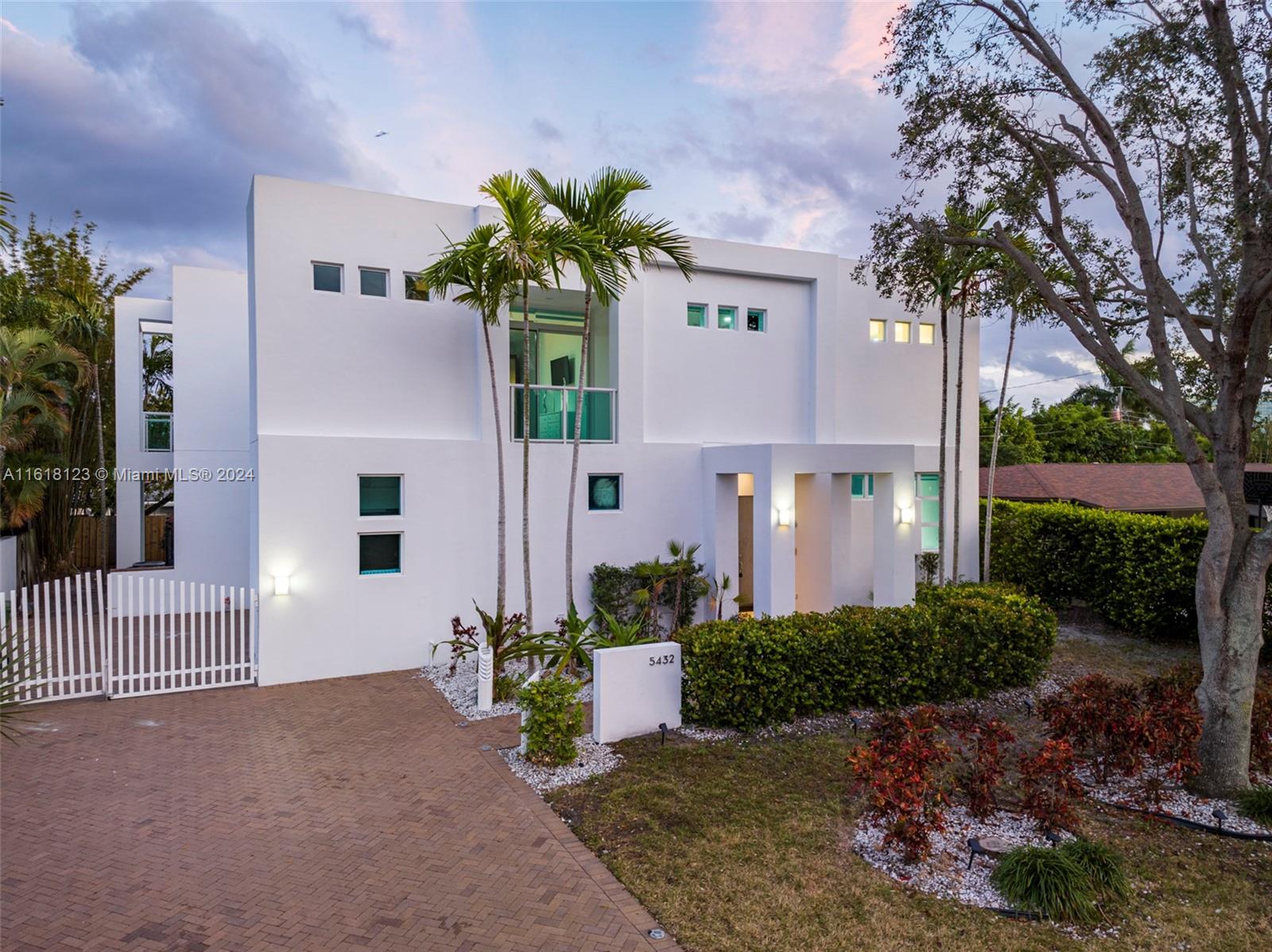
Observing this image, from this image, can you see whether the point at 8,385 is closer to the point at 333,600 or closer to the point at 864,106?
the point at 333,600

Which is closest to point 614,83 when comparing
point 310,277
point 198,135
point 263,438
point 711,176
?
point 711,176

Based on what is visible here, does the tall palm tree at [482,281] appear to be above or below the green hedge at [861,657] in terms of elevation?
above

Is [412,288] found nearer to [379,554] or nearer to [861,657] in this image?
[379,554]

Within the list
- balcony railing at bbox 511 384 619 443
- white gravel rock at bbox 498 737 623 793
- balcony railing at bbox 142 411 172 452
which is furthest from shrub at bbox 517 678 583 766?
balcony railing at bbox 142 411 172 452

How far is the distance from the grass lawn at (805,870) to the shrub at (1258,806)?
19.2 inches

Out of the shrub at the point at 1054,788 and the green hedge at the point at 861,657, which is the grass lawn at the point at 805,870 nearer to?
the shrub at the point at 1054,788

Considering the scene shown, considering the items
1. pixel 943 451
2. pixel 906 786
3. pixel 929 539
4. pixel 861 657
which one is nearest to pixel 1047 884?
pixel 906 786

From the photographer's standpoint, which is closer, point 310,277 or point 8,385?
point 310,277

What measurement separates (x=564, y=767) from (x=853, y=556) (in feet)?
28.9

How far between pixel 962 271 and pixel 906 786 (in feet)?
32.5

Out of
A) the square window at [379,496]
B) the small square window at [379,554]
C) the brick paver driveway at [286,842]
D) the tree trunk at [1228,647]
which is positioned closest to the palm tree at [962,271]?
the tree trunk at [1228,647]

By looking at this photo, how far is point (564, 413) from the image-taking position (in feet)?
41.2

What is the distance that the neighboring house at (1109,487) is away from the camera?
64.4 feet

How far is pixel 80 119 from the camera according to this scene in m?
→ 10.5
